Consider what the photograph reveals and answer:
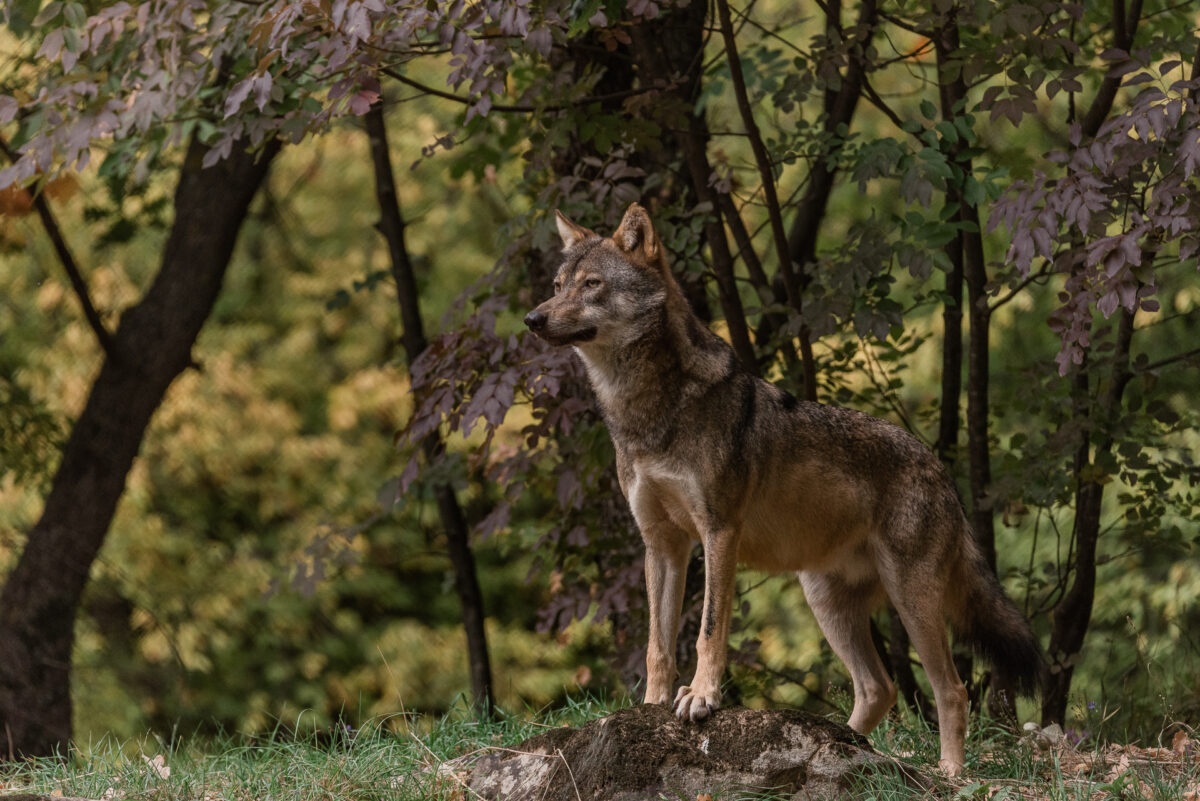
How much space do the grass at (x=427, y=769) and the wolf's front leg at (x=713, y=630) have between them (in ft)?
1.11

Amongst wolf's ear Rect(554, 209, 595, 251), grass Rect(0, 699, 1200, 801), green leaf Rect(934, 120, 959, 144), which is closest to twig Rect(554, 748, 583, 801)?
grass Rect(0, 699, 1200, 801)

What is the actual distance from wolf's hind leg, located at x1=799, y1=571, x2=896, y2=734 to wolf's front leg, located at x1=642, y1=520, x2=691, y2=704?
2.63ft

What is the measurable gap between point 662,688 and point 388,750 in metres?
1.11

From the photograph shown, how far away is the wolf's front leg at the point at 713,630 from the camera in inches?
176

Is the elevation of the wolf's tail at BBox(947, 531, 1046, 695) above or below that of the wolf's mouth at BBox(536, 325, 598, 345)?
below

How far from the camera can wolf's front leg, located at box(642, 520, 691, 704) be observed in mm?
4863

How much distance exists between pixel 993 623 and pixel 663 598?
1574 mm

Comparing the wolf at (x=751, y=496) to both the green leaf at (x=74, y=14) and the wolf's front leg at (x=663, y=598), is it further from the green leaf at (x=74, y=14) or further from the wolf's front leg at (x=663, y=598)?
the green leaf at (x=74, y=14)

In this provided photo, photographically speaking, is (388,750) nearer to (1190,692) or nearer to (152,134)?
(152,134)

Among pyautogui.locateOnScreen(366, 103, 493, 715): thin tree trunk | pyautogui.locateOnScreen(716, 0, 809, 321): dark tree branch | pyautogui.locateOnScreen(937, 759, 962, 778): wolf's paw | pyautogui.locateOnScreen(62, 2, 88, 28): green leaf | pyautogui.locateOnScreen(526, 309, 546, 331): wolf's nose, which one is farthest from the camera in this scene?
pyautogui.locateOnScreen(366, 103, 493, 715): thin tree trunk

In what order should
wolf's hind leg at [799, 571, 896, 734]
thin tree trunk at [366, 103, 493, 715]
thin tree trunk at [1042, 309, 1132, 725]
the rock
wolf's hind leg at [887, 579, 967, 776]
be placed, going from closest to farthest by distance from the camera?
1. the rock
2. wolf's hind leg at [887, 579, 967, 776]
3. wolf's hind leg at [799, 571, 896, 734]
4. thin tree trunk at [1042, 309, 1132, 725]
5. thin tree trunk at [366, 103, 493, 715]

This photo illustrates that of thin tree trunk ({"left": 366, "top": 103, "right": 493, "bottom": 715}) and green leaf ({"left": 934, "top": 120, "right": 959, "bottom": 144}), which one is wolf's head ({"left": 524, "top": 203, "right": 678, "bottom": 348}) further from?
thin tree trunk ({"left": 366, "top": 103, "right": 493, "bottom": 715})

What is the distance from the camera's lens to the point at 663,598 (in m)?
4.98

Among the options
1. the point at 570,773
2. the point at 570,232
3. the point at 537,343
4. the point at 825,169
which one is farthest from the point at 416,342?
the point at 570,773
